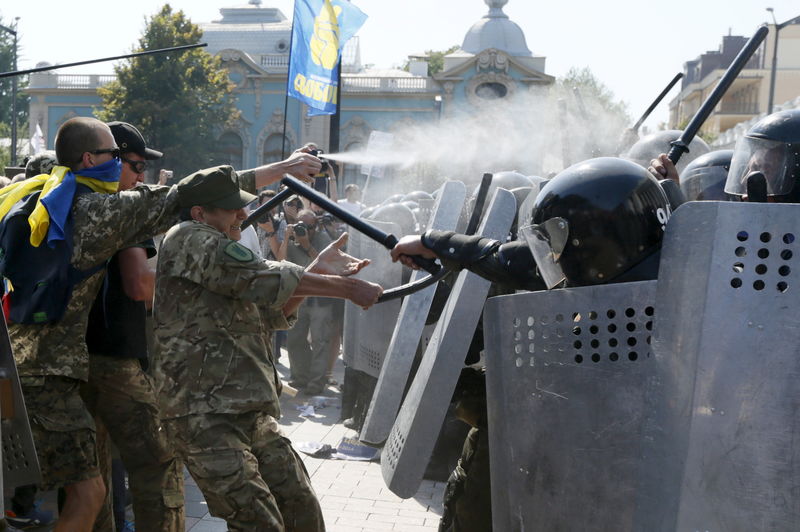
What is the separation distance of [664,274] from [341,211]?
6.29 ft

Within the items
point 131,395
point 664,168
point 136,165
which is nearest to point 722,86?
point 664,168

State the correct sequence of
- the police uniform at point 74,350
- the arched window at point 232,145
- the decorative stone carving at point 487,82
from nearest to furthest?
the police uniform at point 74,350, the decorative stone carving at point 487,82, the arched window at point 232,145

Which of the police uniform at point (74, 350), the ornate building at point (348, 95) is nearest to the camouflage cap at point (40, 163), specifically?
the police uniform at point (74, 350)

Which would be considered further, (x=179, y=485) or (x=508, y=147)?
(x=508, y=147)

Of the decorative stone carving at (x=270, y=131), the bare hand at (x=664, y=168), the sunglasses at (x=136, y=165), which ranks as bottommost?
the decorative stone carving at (x=270, y=131)

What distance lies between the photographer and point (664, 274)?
7.80 feet

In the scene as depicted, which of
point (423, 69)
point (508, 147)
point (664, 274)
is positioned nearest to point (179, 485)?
point (664, 274)

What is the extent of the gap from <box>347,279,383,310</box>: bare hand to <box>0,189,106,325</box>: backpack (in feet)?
3.83

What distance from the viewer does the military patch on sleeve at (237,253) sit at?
3613 mm

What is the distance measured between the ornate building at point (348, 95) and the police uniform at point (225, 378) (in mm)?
46448

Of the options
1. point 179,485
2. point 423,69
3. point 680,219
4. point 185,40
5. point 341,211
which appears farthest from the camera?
point 423,69

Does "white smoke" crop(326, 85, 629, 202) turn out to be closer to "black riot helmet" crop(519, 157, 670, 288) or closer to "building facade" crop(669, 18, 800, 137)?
"black riot helmet" crop(519, 157, 670, 288)

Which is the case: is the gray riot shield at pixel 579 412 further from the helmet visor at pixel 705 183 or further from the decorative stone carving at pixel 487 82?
the decorative stone carving at pixel 487 82

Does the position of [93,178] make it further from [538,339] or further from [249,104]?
[249,104]
